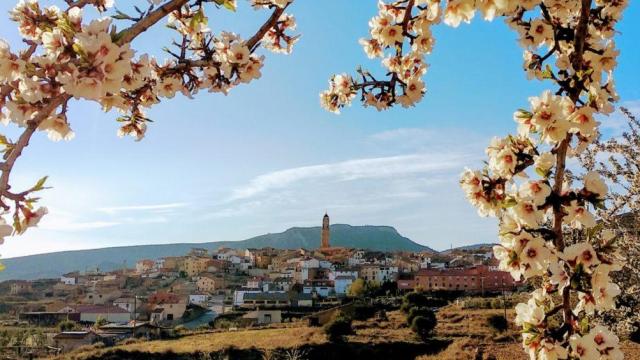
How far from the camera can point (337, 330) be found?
1277 inches

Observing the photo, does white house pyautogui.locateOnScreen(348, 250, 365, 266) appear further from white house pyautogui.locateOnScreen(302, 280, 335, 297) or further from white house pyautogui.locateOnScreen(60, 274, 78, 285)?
white house pyautogui.locateOnScreen(60, 274, 78, 285)

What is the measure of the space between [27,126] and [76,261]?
8345 inches

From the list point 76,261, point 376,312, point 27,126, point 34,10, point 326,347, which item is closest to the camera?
point 27,126

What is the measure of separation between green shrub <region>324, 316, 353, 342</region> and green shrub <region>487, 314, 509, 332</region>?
325 inches

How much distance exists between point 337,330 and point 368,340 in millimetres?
2642

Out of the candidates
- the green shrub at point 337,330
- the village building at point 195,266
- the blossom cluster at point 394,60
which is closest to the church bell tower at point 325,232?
the village building at point 195,266

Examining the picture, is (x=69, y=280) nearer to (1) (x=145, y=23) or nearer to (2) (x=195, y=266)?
(2) (x=195, y=266)

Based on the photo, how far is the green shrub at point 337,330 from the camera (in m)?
31.5

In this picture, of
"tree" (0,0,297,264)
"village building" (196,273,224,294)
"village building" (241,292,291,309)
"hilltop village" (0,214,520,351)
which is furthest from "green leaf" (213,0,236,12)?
"village building" (196,273,224,294)

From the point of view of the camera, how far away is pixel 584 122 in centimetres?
205

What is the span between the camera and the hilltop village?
49.4 metres

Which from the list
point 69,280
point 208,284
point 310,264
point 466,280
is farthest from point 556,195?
point 69,280

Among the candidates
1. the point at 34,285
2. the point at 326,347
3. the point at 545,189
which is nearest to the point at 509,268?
the point at 545,189

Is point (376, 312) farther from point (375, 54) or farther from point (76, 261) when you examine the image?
point (76, 261)
